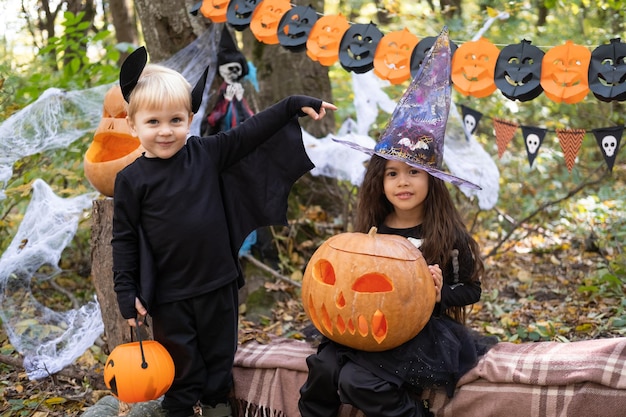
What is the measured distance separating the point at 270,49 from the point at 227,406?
12.6ft

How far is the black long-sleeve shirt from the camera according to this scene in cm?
284

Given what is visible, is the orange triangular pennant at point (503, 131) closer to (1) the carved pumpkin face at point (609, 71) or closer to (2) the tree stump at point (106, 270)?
(1) the carved pumpkin face at point (609, 71)

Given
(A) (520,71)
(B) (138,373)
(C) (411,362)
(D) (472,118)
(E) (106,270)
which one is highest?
(A) (520,71)

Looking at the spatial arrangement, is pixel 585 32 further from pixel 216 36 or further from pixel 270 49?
pixel 216 36

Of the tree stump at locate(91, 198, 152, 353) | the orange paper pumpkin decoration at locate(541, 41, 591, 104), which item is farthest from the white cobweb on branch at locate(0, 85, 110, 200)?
the orange paper pumpkin decoration at locate(541, 41, 591, 104)

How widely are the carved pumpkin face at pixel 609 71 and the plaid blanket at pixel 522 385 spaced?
1180mm

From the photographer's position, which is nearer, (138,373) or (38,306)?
(138,373)

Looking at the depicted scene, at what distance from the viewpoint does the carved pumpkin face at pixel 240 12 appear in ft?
13.5

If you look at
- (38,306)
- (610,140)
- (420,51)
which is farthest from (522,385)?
(38,306)

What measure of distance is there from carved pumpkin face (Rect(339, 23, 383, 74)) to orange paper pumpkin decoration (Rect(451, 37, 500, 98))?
1.63ft

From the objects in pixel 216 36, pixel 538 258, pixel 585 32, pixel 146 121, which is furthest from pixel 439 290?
pixel 585 32

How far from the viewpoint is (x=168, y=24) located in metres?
4.82

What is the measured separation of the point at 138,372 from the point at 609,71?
266cm

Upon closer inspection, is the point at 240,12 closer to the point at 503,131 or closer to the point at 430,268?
the point at 503,131
